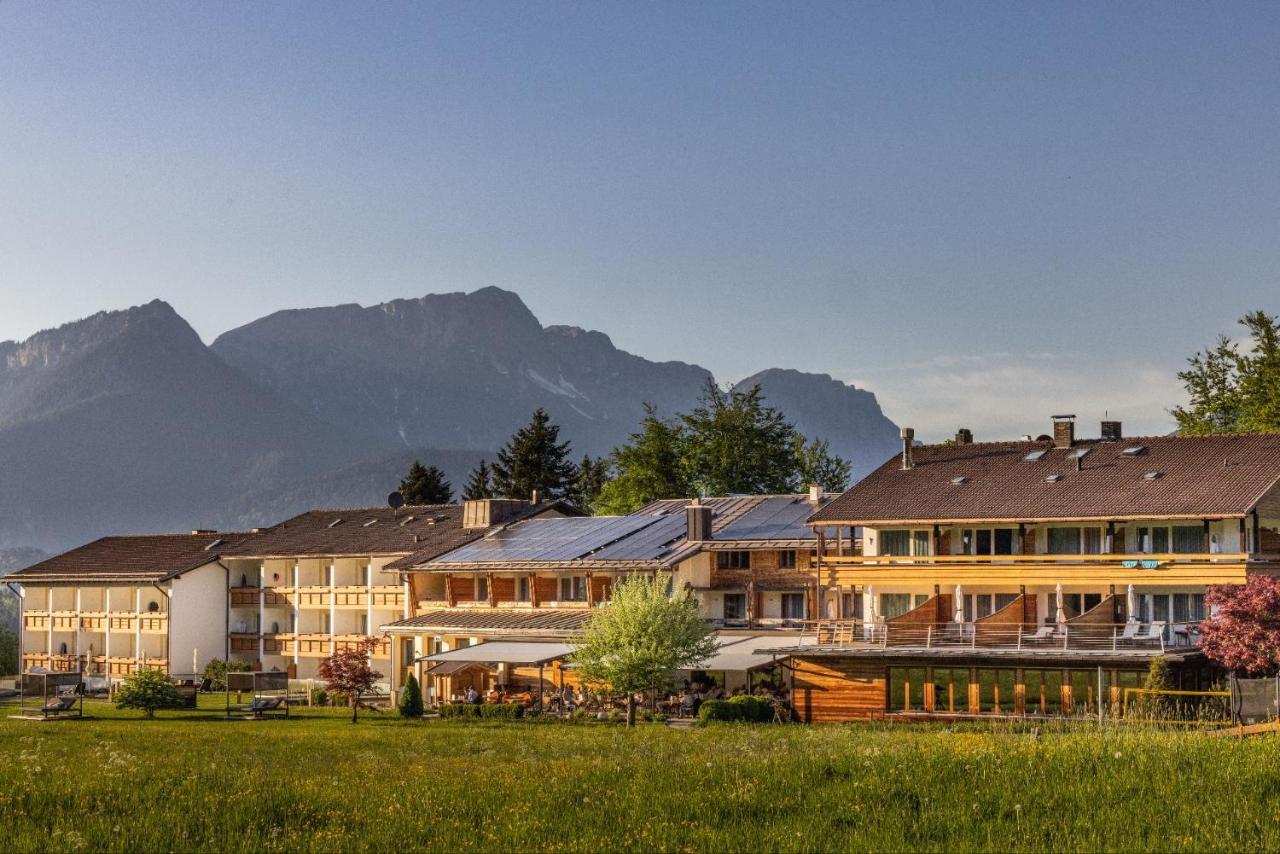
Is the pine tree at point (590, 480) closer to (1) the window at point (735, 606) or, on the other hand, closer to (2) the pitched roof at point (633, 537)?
(2) the pitched roof at point (633, 537)

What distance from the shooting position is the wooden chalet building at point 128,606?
3295 inches

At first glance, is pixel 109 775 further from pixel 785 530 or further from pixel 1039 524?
pixel 785 530

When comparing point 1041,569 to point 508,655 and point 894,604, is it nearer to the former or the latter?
point 894,604

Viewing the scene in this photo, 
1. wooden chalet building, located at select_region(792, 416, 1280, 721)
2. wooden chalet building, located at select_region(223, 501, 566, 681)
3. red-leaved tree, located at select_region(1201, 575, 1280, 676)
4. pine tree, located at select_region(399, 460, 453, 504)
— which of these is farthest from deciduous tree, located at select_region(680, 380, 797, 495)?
red-leaved tree, located at select_region(1201, 575, 1280, 676)

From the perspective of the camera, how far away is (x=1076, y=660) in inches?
1959

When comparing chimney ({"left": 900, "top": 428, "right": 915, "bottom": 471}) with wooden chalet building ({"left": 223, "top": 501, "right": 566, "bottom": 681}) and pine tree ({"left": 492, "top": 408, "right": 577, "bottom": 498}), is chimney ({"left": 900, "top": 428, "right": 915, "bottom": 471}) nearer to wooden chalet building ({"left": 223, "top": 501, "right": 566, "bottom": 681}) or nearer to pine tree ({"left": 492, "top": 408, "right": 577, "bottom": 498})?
wooden chalet building ({"left": 223, "top": 501, "right": 566, "bottom": 681})

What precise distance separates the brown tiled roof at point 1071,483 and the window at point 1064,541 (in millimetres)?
1032

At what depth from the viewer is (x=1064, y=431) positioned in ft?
195

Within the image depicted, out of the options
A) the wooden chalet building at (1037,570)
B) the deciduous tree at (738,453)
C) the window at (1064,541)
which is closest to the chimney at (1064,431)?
the wooden chalet building at (1037,570)

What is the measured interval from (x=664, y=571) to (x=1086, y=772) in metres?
41.0

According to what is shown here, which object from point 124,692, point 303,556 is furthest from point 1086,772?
point 303,556

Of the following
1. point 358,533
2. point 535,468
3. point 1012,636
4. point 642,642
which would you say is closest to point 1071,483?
point 1012,636

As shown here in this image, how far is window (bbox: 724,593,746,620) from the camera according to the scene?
64125 millimetres

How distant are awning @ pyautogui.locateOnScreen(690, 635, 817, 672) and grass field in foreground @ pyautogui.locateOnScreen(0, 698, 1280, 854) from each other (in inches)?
1064
